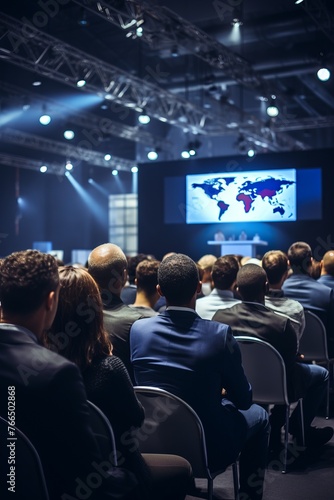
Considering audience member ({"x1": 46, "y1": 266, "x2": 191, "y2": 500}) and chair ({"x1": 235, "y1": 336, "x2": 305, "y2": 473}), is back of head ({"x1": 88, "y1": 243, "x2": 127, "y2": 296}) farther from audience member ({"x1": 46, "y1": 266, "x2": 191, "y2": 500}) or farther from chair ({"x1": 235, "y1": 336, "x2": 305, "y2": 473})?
audience member ({"x1": 46, "y1": 266, "x2": 191, "y2": 500})

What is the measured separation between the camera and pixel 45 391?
1472mm

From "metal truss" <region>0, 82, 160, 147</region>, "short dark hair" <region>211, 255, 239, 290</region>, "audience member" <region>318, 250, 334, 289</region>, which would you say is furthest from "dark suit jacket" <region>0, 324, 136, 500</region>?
"metal truss" <region>0, 82, 160, 147</region>

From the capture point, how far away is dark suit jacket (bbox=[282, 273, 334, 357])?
4.57 m

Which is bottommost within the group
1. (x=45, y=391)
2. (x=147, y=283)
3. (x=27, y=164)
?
(x=45, y=391)

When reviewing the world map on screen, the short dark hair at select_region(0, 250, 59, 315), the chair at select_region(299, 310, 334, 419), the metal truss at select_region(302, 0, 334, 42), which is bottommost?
the chair at select_region(299, 310, 334, 419)

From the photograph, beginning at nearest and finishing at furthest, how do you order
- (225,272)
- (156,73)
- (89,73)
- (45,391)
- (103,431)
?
(45,391)
(103,431)
(225,272)
(89,73)
(156,73)

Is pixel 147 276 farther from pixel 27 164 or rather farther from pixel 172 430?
pixel 27 164

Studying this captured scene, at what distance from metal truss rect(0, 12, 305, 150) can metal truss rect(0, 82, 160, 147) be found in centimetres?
73

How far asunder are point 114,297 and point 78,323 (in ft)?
4.38

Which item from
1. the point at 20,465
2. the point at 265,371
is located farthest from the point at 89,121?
the point at 20,465

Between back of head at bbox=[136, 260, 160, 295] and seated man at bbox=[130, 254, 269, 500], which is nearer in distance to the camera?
seated man at bbox=[130, 254, 269, 500]

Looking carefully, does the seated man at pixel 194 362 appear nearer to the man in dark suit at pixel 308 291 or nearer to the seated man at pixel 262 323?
→ the seated man at pixel 262 323

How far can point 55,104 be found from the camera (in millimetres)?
13133

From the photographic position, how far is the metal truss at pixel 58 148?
1439 centimetres
